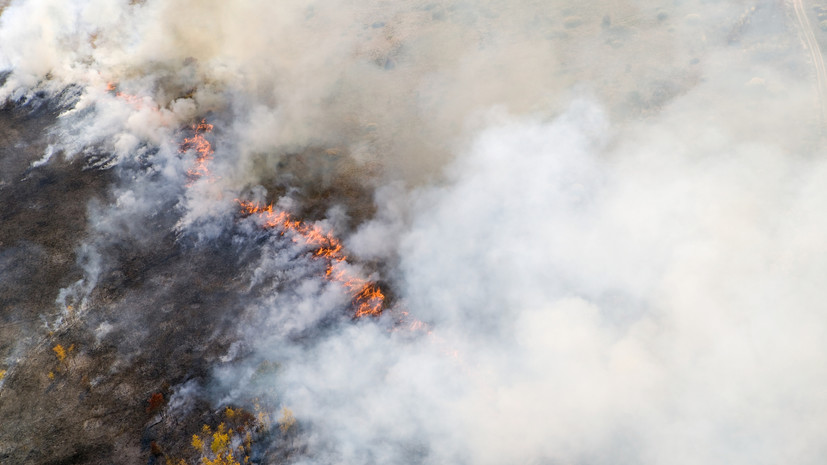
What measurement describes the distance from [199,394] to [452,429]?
8.88 m

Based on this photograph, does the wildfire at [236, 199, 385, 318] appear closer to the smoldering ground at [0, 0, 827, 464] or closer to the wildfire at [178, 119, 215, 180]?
the smoldering ground at [0, 0, 827, 464]

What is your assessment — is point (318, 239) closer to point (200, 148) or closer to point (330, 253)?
point (330, 253)

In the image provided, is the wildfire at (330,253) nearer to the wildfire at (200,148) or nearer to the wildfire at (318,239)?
the wildfire at (318,239)

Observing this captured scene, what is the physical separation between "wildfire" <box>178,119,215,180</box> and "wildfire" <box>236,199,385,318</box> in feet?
9.57

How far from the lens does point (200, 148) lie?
25.1 m

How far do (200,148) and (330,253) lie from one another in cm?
936

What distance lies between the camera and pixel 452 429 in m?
16.8

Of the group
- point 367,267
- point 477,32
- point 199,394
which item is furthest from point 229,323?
point 477,32

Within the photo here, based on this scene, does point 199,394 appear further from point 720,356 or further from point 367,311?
point 720,356

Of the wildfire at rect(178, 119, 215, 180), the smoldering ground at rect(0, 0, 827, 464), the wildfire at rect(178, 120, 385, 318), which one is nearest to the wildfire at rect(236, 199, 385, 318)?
the wildfire at rect(178, 120, 385, 318)

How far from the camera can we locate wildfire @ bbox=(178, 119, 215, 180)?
956 inches

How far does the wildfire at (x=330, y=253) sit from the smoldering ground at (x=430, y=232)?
339 millimetres

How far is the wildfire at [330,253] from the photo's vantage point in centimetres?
1988

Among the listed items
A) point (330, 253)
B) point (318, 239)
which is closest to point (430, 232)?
point (330, 253)
